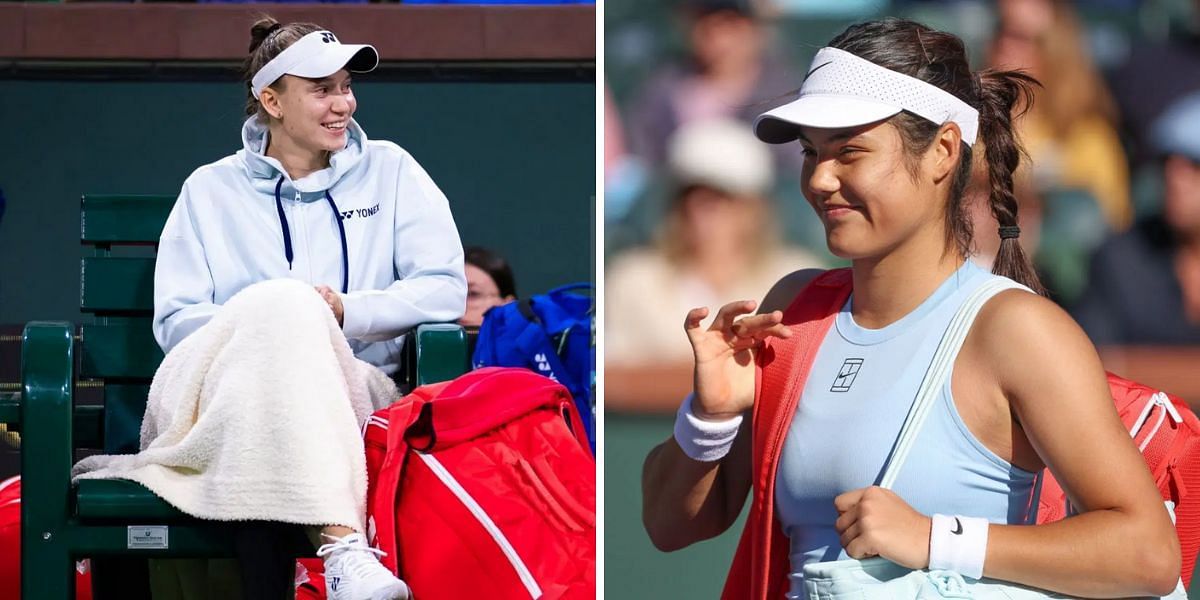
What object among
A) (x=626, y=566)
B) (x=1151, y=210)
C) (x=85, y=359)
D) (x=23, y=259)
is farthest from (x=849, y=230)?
(x=23, y=259)

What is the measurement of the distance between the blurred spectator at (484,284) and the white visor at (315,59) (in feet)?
4.13

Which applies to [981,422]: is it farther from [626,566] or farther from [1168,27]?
[1168,27]

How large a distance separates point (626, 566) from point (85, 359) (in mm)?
1220

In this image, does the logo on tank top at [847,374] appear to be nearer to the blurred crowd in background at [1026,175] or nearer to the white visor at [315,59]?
the blurred crowd in background at [1026,175]

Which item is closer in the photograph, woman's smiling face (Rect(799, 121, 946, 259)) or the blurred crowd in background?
woman's smiling face (Rect(799, 121, 946, 259))

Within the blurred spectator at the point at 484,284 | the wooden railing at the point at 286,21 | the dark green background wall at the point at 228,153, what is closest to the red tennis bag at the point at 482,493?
the blurred spectator at the point at 484,284

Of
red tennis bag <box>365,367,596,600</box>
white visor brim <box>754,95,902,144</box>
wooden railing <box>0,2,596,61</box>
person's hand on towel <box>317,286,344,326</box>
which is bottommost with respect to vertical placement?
red tennis bag <box>365,367,596,600</box>

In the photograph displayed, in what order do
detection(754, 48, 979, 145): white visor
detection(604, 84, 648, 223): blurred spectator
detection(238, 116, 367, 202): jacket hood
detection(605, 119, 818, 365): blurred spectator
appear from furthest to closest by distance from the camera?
detection(238, 116, 367, 202): jacket hood < detection(605, 119, 818, 365): blurred spectator < detection(604, 84, 648, 223): blurred spectator < detection(754, 48, 979, 145): white visor

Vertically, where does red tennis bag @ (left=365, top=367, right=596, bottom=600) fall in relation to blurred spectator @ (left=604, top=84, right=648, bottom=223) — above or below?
below

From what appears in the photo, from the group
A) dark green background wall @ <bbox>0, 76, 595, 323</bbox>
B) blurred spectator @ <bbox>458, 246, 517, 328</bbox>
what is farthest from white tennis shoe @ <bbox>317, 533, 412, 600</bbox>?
dark green background wall @ <bbox>0, 76, 595, 323</bbox>

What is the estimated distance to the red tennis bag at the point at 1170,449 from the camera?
5.68ft

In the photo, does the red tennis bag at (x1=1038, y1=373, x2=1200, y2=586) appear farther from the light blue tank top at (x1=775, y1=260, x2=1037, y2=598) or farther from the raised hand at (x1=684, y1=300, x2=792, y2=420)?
the raised hand at (x1=684, y1=300, x2=792, y2=420)

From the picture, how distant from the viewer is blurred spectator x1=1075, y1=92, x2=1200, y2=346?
2.09 m

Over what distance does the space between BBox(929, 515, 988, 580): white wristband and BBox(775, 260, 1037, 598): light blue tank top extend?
5cm
